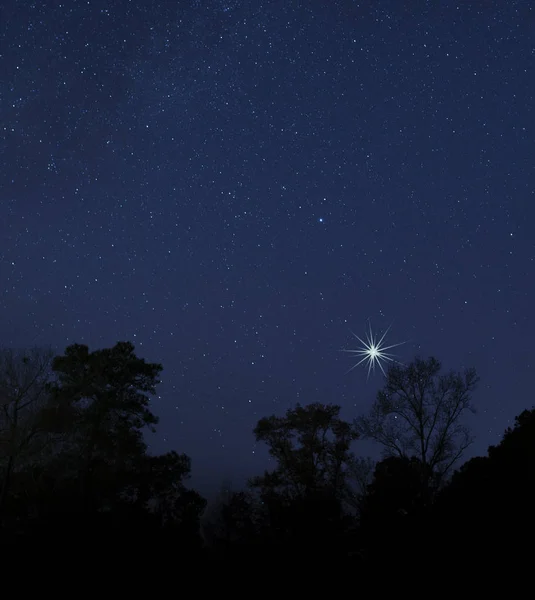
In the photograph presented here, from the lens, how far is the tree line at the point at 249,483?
48.7ft

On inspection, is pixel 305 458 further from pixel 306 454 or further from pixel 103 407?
pixel 103 407

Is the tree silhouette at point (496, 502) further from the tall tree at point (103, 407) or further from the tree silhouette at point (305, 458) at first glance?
the tall tree at point (103, 407)

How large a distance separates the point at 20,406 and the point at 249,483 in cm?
1480

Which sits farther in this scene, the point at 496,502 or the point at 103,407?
the point at 103,407

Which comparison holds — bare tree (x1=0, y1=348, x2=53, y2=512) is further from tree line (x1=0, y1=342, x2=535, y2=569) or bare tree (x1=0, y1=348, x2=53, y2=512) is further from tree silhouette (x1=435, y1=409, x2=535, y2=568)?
tree silhouette (x1=435, y1=409, x2=535, y2=568)

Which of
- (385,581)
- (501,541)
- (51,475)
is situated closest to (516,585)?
(501,541)

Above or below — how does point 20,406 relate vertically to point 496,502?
above

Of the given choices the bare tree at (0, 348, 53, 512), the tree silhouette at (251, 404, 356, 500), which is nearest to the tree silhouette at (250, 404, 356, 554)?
the tree silhouette at (251, 404, 356, 500)

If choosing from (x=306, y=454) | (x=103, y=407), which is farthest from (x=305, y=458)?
(x=103, y=407)

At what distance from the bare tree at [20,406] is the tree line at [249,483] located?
0.06 m

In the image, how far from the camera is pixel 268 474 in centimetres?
2973

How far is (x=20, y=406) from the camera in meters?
29.7

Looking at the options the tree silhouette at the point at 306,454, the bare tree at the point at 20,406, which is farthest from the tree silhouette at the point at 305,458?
the bare tree at the point at 20,406

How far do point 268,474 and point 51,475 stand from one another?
12.3 m
